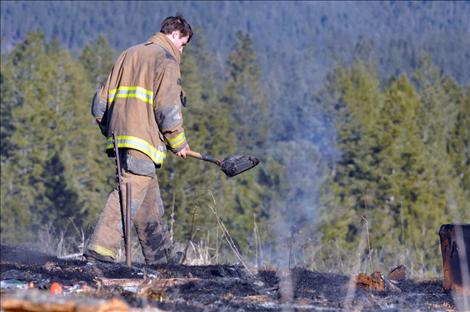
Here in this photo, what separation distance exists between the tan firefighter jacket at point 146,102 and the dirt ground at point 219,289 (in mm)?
1150

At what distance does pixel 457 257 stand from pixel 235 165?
2.39 metres

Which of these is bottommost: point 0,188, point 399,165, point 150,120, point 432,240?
point 150,120

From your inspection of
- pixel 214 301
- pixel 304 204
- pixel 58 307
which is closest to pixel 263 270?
pixel 214 301

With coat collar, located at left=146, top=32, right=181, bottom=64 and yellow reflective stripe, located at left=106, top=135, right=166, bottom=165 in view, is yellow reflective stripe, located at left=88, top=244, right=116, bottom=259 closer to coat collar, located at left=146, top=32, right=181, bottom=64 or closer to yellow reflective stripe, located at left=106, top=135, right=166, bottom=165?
yellow reflective stripe, located at left=106, top=135, right=166, bottom=165

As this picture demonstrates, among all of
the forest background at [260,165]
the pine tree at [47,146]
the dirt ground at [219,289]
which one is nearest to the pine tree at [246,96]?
the forest background at [260,165]

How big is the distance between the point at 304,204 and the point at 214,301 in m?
49.7

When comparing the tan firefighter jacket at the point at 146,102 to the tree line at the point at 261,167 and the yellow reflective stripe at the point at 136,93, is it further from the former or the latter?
the tree line at the point at 261,167

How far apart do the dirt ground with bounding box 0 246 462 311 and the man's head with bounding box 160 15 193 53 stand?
1.99m

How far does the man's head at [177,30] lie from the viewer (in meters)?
8.90

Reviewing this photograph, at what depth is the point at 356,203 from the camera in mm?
55719

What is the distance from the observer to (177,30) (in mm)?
8914

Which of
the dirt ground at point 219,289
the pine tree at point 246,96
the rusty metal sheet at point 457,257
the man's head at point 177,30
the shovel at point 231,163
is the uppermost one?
the pine tree at point 246,96

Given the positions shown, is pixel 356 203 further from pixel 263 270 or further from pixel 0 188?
pixel 263 270

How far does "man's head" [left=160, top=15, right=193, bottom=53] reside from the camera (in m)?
8.90
